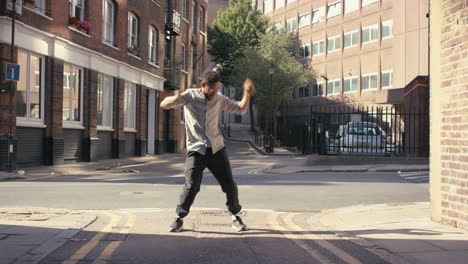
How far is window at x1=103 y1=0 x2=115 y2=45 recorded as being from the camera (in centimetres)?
2334

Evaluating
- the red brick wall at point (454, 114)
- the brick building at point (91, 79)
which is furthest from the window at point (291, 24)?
the red brick wall at point (454, 114)

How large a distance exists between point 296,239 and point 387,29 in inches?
1552

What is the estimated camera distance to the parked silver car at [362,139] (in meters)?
20.1

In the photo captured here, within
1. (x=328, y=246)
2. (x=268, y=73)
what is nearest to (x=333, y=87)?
(x=268, y=73)

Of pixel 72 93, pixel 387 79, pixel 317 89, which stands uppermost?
pixel 387 79

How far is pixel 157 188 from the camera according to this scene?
11680 mm

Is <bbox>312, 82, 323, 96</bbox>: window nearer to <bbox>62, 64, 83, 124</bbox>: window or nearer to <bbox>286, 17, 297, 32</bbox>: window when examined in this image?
<bbox>286, 17, 297, 32</bbox>: window

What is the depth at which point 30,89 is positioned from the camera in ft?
56.9

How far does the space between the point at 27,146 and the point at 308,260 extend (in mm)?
14313

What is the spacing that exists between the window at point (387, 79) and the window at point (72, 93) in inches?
1097

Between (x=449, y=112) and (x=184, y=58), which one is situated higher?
(x=184, y=58)

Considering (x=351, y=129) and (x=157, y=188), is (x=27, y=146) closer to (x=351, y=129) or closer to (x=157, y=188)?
(x=157, y=188)

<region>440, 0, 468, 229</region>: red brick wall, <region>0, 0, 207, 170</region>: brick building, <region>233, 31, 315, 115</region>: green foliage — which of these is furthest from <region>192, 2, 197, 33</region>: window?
<region>440, 0, 468, 229</region>: red brick wall

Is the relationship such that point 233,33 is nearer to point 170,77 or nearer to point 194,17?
point 194,17
